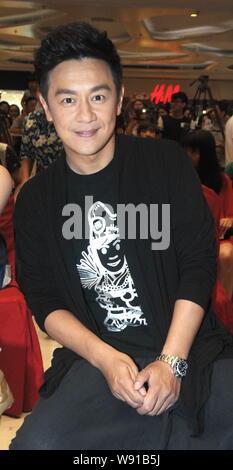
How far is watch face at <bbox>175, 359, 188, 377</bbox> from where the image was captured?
4.57ft

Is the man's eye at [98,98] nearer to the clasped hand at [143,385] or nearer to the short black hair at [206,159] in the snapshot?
the clasped hand at [143,385]

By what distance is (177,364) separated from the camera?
54.9 inches

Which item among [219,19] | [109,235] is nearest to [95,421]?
[109,235]

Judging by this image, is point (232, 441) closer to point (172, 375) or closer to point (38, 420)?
point (172, 375)

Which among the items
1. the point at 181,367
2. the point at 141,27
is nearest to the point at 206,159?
the point at 181,367

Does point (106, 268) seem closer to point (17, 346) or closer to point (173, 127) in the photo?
point (17, 346)

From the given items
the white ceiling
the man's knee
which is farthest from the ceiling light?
the man's knee

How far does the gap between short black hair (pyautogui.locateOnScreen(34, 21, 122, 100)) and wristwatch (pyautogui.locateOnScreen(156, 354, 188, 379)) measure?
2.32 ft

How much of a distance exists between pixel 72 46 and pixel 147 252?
1.68 ft

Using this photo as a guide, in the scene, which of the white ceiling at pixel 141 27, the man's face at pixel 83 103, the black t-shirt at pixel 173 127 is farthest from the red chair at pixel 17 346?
the white ceiling at pixel 141 27

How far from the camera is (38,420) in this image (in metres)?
1.36

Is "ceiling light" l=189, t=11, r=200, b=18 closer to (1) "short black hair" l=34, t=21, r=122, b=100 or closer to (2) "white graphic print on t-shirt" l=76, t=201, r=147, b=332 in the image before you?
(1) "short black hair" l=34, t=21, r=122, b=100

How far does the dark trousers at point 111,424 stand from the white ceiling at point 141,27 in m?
7.93

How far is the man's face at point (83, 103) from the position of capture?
1481mm
